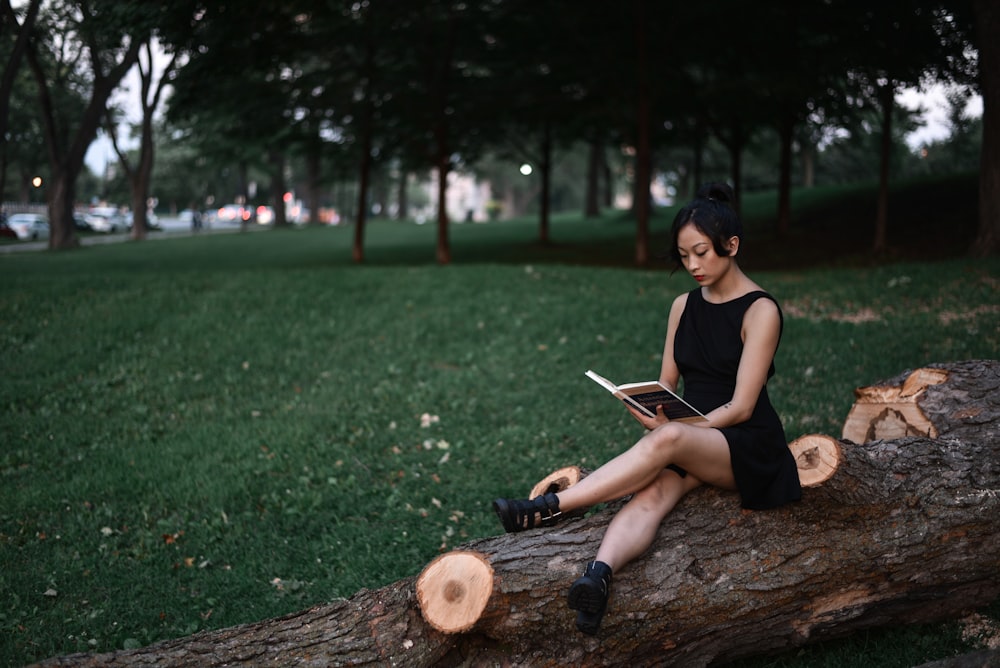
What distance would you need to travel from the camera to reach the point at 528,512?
12.9 feet

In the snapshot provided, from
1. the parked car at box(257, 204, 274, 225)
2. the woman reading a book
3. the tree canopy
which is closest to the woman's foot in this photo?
the woman reading a book

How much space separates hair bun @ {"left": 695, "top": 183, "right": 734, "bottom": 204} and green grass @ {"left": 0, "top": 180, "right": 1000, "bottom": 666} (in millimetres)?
2421

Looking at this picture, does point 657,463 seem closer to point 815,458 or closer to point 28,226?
point 815,458

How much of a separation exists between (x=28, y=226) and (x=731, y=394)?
44.0 metres

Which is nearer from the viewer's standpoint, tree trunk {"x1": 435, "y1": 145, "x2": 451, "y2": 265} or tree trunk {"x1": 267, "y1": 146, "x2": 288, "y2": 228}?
tree trunk {"x1": 435, "y1": 145, "x2": 451, "y2": 265}

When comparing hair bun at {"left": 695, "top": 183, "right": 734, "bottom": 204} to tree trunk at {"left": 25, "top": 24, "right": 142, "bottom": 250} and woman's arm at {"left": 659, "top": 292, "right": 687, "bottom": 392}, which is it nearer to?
woman's arm at {"left": 659, "top": 292, "right": 687, "bottom": 392}

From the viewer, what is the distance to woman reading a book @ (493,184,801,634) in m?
3.71

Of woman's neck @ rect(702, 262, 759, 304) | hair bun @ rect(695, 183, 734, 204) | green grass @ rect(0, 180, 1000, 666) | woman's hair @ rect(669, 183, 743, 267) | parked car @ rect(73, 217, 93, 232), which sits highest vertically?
parked car @ rect(73, 217, 93, 232)

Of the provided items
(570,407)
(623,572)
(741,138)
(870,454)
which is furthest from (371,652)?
(741,138)

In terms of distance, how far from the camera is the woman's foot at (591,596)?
3.42 m

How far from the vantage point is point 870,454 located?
14.4 ft

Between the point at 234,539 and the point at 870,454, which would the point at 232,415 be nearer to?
the point at 234,539

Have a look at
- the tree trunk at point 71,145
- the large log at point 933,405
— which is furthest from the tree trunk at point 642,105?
the tree trunk at point 71,145

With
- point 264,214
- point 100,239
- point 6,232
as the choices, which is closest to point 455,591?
point 6,232
